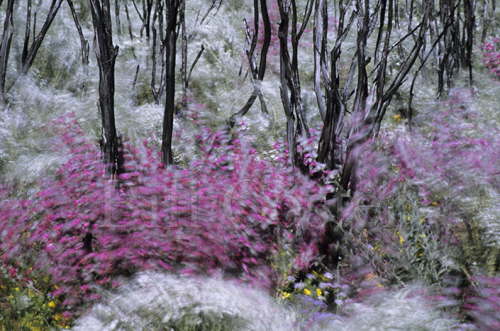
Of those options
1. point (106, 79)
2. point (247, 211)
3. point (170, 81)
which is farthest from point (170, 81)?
point (247, 211)

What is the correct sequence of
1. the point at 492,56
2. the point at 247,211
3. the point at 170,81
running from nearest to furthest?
the point at 247,211, the point at 170,81, the point at 492,56

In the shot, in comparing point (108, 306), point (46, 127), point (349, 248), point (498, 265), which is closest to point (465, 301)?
point (498, 265)

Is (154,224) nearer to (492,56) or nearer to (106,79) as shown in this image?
(106,79)

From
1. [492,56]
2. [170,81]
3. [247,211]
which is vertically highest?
[170,81]

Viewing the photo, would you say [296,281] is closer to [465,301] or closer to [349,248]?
[349,248]

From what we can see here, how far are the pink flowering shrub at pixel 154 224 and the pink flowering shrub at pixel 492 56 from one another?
3.91 meters

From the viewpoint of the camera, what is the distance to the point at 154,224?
2586mm

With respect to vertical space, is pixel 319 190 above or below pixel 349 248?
above

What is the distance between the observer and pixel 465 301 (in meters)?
2.39

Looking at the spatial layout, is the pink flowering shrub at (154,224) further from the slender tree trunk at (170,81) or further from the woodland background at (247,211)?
the slender tree trunk at (170,81)

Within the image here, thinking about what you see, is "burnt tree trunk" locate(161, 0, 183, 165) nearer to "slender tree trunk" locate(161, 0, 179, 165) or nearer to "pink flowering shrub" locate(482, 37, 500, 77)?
"slender tree trunk" locate(161, 0, 179, 165)

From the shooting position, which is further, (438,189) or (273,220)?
(438,189)

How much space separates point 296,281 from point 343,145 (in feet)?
3.35

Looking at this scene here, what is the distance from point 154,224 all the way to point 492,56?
17.1 feet
